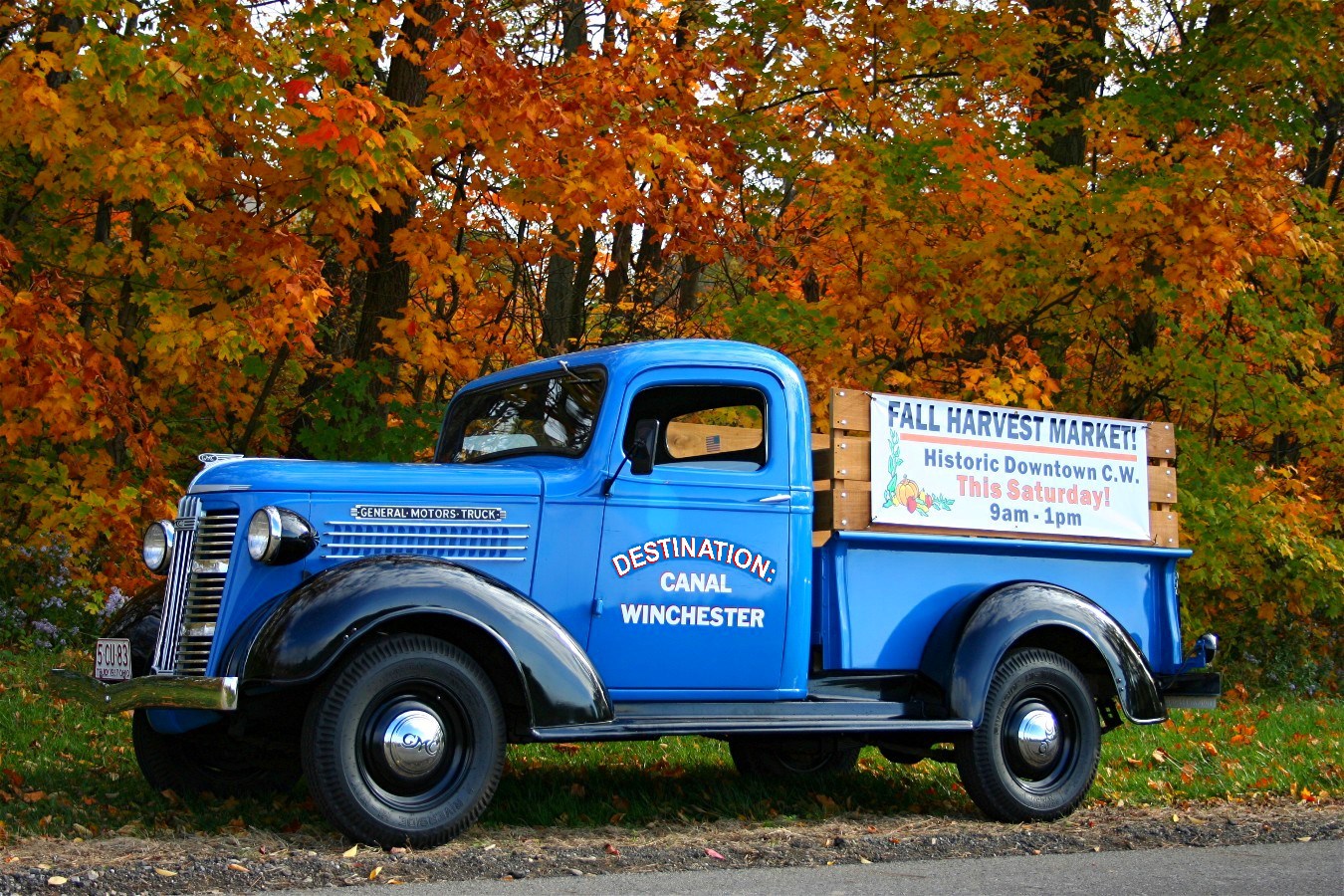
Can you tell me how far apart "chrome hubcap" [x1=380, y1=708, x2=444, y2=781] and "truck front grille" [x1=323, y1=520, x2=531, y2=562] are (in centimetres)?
70

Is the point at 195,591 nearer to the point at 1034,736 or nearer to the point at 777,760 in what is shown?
the point at 777,760

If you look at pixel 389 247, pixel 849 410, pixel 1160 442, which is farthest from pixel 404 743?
pixel 389 247

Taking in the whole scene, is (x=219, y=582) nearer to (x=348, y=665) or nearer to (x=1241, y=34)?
(x=348, y=665)

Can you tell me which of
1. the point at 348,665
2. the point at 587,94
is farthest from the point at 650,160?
the point at 348,665

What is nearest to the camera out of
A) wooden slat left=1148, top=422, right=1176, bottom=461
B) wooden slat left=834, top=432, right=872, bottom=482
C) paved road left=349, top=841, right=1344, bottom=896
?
paved road left=349, top=841, right=1344, bottom=896

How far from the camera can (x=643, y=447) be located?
6035 mm

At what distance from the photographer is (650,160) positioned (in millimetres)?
10594

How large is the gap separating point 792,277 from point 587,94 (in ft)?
12.4

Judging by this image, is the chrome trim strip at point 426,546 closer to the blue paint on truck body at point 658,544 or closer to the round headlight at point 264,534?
the blue paint on truck body at point 658,544

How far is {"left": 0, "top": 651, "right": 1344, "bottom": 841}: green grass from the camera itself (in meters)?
6.04

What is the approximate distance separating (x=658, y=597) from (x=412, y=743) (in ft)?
4.33

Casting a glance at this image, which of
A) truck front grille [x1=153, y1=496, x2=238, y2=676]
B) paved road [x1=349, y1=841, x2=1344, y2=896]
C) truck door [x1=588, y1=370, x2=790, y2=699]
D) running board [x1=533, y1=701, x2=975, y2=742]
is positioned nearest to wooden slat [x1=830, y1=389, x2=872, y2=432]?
truck door [x1=588, y1=370, x2=790, y2=699]

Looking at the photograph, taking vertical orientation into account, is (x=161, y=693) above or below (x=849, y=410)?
below

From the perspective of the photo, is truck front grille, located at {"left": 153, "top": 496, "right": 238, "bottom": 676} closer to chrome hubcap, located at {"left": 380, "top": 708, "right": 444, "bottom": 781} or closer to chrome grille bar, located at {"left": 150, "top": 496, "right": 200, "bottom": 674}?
chrome grille bar, located at {"left": 150, "top": 496, "right": 200, "bottom": 674}
